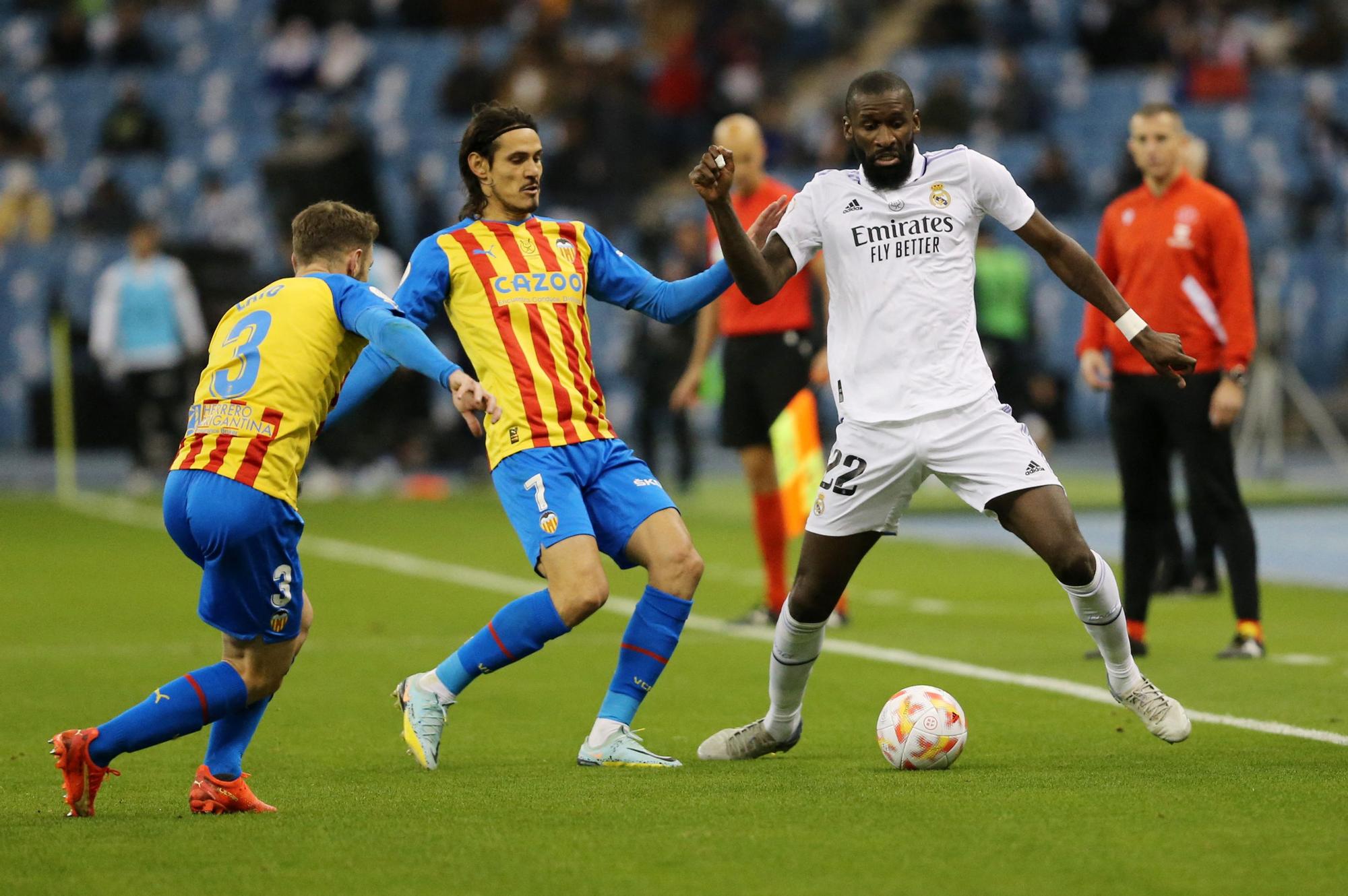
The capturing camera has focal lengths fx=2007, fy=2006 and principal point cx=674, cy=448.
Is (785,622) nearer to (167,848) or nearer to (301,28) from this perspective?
(167,848)

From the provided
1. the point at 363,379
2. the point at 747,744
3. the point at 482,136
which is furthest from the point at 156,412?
the point at 747,744

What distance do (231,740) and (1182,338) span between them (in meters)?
4.89

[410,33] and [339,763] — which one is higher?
[410,33]

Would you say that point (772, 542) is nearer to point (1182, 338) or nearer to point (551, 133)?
point (1182, 338)

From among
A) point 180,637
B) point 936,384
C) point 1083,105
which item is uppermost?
point 1083,105

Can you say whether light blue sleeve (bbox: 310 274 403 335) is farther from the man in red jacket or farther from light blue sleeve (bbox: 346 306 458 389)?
the man in red jacket

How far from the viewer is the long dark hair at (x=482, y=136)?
6605 millimetres

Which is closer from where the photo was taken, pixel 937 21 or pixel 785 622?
pixel 785 622

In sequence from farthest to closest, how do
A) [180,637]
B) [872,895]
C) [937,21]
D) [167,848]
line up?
[937,21] → [180,637] → [167,848] → [872,895]

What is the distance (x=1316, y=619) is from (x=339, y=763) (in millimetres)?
5871

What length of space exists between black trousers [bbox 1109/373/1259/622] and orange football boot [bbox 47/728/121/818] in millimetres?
5035

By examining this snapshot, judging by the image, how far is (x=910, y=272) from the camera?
6246 millimetres

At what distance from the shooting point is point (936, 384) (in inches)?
243

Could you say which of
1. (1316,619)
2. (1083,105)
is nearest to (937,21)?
(1083,105)
